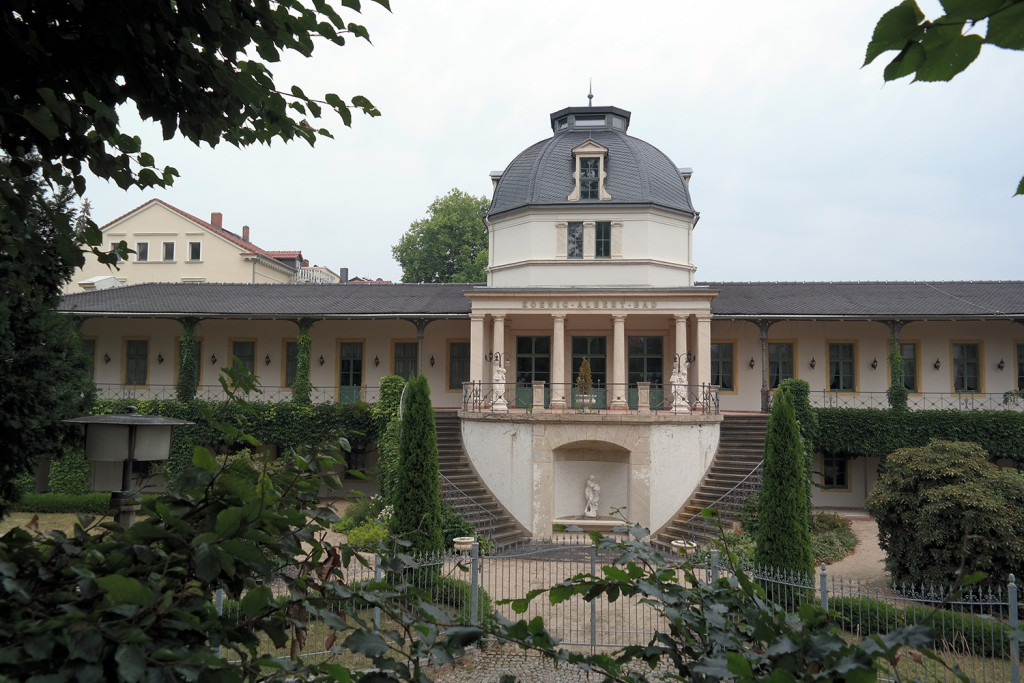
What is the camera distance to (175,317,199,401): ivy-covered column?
2288 centimetres

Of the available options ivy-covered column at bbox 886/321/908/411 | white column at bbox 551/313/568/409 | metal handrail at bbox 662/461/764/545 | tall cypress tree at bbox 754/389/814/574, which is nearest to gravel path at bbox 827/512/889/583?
tall cypress tree at bbox 754/389/814/574

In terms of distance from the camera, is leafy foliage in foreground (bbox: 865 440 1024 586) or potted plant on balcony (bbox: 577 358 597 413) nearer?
leafy foliage in foreground (bbox: 865 440 1024 586)

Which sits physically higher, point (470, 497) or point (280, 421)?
point (280, 421)

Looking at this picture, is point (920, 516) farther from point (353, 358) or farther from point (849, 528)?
point (353, 358)

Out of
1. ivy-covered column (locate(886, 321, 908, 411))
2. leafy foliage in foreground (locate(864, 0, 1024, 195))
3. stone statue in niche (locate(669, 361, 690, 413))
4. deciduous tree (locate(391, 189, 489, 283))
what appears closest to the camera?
leafy foliage in foreground (locate(864, 0, 1024, 195))

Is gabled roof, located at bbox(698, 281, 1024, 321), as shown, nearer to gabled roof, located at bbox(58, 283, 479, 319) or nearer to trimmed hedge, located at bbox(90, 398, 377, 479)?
gabled roof, located at bbox(58, 283, 479, 319)

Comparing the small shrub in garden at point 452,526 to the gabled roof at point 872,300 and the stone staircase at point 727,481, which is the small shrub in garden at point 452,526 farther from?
the gabled roof at point 872,300

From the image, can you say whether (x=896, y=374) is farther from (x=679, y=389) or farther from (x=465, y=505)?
(x=465, y=505)

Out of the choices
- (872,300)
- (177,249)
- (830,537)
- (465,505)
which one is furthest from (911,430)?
(177,249)

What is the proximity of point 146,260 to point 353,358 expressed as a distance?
65.3ft

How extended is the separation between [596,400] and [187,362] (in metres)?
14.5

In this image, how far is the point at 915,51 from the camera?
1.41 metres

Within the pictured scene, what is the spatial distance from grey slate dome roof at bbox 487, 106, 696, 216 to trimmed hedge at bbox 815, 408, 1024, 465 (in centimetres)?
837

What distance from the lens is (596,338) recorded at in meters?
23.3
